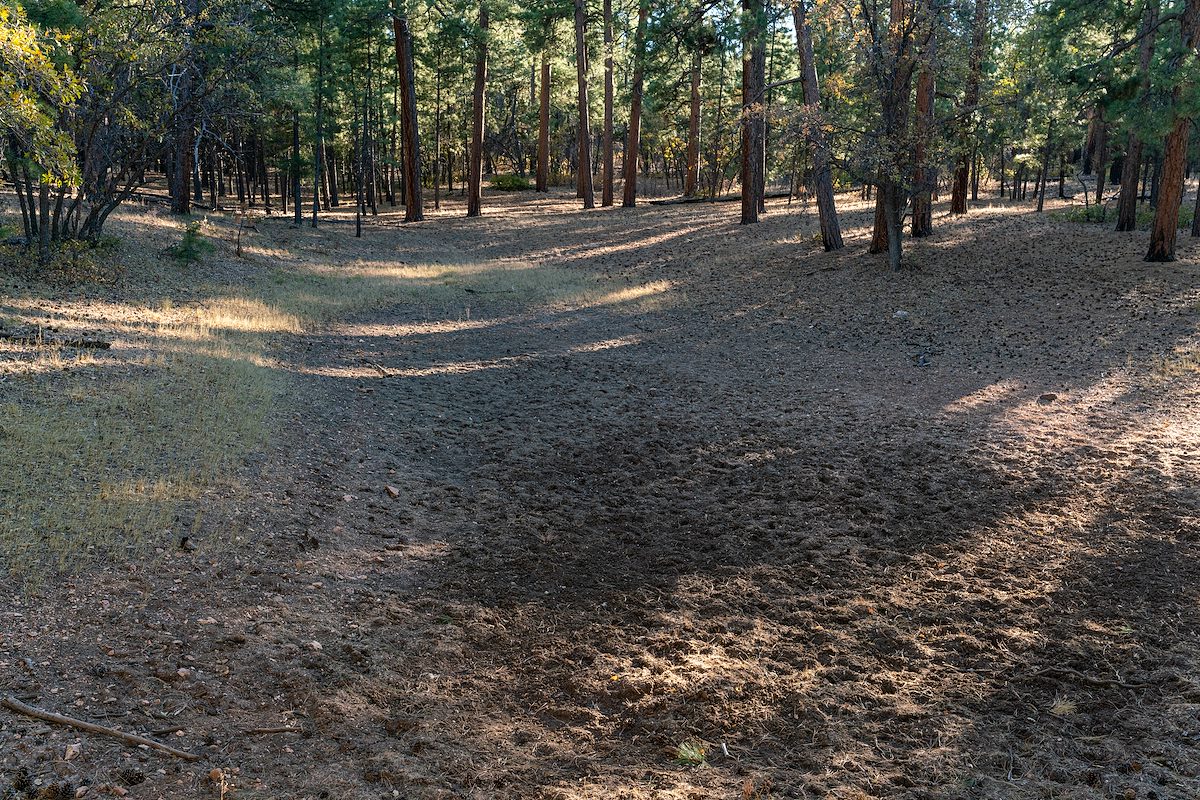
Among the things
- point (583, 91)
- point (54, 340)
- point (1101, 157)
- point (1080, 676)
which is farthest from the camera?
point (583, 91)

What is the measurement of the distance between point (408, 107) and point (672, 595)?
29.2m

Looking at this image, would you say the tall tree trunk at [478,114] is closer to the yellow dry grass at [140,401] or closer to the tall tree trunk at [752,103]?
the tall tree trunk at [752,103]

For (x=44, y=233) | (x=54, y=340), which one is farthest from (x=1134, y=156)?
(x=44, y=233)

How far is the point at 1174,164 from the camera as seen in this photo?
15.4 metres

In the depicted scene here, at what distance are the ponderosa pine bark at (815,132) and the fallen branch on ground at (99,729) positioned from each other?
1536 centimetres

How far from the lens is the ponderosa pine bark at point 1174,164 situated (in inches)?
577

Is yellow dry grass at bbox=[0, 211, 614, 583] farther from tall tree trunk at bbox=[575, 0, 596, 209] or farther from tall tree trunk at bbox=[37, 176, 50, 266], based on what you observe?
tall tree trunk at bbox=[575, 0, 596, 209]

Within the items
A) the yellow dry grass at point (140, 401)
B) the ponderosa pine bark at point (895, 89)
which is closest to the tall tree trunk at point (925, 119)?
the ponderosa pine bark at point (895, 89)

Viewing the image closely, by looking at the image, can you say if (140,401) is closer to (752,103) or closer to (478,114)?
(752,103)

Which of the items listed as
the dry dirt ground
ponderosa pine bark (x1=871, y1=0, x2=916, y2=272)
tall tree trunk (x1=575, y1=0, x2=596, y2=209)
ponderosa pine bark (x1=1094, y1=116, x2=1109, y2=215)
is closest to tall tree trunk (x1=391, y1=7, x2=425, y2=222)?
tall tree trunk (x1=575, y1=0, x2=596, y2=209)

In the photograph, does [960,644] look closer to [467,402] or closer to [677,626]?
[677,626]

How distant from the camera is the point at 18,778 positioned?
3684 mm

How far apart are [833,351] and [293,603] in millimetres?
10267

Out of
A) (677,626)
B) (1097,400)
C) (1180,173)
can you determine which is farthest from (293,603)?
(1180,173)
